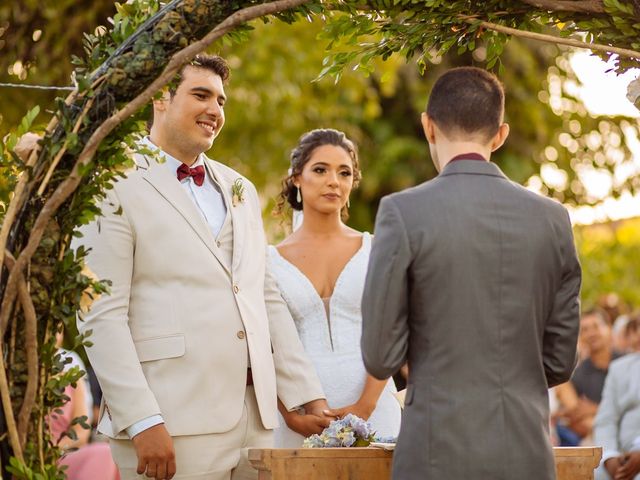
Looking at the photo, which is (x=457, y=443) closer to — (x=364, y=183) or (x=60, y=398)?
(x=60, y=398)

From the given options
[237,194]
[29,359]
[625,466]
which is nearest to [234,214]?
[237,194]

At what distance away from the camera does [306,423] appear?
513 centimetres

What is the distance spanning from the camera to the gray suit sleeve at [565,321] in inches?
147

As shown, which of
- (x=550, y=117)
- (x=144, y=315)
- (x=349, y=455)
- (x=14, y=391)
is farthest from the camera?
(x=550, y=117)

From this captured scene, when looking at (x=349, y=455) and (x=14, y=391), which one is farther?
(x=349, y=455)

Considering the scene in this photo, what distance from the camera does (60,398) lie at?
3951mm

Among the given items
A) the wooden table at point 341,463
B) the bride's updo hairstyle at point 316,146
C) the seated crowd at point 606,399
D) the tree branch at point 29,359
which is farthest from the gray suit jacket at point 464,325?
the seated crowd at point 606,399

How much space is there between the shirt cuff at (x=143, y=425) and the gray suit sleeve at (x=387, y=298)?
1.14m

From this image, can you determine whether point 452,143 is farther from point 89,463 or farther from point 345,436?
point 89,463

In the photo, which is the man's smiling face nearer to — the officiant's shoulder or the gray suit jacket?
the gray suit jacket

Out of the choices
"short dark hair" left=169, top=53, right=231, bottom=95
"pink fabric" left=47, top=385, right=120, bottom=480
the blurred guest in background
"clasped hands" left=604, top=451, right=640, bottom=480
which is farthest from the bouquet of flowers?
the blurred guest in background

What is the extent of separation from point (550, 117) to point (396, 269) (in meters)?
17.7

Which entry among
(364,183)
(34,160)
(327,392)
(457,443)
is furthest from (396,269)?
(364,183)

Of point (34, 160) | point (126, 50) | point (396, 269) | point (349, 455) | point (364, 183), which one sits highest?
point (364, 183)
